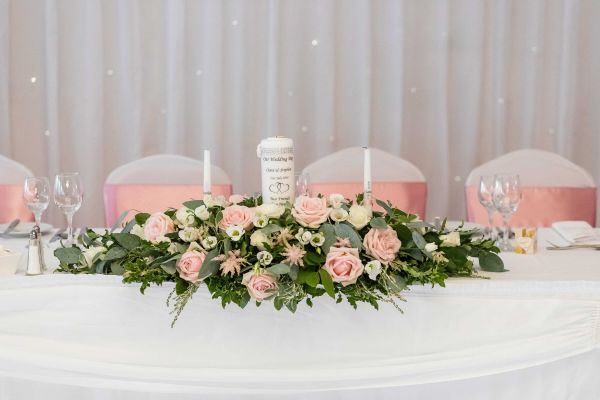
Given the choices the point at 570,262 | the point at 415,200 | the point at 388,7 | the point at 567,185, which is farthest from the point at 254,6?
the point at 570,262

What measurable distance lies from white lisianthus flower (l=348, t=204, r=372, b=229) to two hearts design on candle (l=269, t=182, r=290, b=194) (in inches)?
6.1

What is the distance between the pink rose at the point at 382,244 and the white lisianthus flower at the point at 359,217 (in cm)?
2

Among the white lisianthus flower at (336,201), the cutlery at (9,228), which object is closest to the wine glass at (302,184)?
the white lisianthus flower at (336,201)

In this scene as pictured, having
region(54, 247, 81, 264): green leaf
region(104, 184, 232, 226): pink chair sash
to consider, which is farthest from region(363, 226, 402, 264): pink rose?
region(104, 184, 232, 226): pink chair sash

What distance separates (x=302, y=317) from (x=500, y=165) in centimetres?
165

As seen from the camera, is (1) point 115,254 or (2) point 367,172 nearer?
(1) point 115,254

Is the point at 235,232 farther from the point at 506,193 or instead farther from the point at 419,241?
the point at 506,193

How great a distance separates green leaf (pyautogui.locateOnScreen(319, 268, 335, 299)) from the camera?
1104 millimetres

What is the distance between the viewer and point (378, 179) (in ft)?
8.68

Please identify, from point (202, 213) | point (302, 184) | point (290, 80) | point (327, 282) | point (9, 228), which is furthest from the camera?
point (290, 80)

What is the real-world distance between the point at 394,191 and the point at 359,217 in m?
1.45

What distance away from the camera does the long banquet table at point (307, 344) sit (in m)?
1.21

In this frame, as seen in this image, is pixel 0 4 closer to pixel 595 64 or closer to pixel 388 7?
pixel 388 7

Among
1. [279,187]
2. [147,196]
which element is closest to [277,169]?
[279,187]
